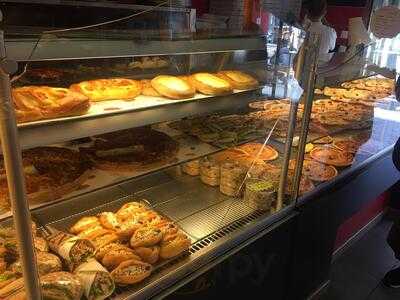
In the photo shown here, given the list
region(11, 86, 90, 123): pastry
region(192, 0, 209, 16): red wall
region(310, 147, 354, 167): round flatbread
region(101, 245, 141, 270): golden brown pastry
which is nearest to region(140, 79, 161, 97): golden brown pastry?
region(11, 86, 90, 123): pastry

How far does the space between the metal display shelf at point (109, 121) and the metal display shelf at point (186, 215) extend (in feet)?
1.66

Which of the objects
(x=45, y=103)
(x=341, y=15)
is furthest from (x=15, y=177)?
(x=341, y=15)

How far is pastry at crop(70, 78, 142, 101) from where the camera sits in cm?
158

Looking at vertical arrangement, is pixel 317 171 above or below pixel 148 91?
below

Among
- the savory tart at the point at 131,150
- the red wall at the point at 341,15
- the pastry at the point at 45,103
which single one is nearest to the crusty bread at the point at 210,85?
the savory tart at the point at 131,150

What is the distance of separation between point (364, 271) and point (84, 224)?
2.47 meters

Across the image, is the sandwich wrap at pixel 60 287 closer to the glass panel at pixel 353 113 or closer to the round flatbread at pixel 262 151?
the round flatbread at pixel 262 151

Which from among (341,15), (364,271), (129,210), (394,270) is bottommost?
(364,271)

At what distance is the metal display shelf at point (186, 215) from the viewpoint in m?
1.66

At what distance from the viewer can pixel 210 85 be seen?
189 cm

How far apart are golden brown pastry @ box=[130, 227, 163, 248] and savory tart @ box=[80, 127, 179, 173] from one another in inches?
11.9

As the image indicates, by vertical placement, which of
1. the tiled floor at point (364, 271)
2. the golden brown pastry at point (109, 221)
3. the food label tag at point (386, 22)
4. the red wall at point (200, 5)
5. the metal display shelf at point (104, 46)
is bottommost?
the tiled floor at point (364, 271)

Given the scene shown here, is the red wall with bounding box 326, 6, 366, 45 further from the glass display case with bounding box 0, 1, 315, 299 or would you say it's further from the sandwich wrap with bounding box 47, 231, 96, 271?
the sandwich wrap with bounding box 47, 231, 96, 271

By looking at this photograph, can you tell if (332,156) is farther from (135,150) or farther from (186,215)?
(135,150)
